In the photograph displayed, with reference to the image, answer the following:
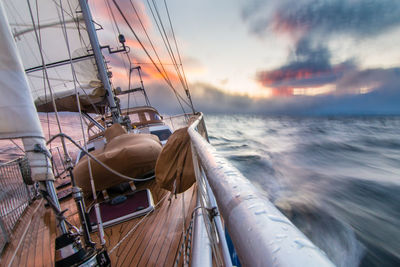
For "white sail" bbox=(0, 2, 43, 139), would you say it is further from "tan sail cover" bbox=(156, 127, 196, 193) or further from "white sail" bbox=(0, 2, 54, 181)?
"tan sail cover" bbox=(156, 127, 196, 193)

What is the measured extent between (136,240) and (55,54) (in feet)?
29.4

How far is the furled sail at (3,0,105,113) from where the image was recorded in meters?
6.24

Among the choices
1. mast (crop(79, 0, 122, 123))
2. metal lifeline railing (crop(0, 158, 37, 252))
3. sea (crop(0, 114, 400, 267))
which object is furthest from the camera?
mast (crop(79, 0, 122, 123))

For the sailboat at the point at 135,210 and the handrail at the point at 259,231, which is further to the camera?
the sailboat at the point at 135,210

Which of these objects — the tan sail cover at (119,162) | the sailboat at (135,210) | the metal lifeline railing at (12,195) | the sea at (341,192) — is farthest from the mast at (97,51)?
the tan sail cover at (119,162)

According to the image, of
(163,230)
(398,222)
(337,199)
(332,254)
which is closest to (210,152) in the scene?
(163,230)

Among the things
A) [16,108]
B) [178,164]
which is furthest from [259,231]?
[178,164]

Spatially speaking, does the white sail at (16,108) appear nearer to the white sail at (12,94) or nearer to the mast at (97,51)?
the white sail at (12,94)

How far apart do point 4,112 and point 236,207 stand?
5.01ft

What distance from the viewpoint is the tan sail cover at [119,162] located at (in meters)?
2.71

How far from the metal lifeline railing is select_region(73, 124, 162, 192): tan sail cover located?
4.15 ft

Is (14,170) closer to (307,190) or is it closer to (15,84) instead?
(15,84)

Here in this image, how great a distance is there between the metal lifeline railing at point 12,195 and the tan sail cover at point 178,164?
2536 mm

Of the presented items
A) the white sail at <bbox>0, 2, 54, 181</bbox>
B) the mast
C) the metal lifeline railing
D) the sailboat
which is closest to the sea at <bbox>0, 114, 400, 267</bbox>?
the metal lifeline railing
